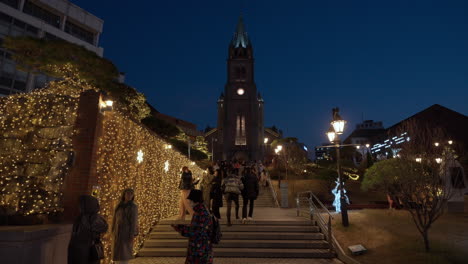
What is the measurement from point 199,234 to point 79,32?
4481 centimetres

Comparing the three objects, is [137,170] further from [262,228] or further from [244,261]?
[262,228]

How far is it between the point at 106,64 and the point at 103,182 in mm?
14359

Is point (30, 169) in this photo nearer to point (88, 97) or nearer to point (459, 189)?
point (88, 97)

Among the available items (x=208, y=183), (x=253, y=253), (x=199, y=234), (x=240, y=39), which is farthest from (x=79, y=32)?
(x=199, y=234)

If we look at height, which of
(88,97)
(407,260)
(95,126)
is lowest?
(407,260)

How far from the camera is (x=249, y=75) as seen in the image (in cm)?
5562

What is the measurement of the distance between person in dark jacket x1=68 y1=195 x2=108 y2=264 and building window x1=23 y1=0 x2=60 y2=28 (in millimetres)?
40531

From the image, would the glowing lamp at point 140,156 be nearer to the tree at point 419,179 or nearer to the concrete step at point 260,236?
the concrete step at point 260,236

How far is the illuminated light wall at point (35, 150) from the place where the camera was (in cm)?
583

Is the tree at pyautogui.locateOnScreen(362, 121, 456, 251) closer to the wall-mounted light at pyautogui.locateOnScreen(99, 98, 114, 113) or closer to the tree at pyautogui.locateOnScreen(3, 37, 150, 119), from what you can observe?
the wall-mounted light at pyautogui.locateOnScreen(99, 98, 114, 113)

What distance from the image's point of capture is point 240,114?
53312 mm

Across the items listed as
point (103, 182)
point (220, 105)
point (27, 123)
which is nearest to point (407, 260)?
point (103, 182)

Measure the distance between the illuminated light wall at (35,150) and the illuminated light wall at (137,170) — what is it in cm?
78

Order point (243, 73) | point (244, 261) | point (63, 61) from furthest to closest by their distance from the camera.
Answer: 1. point (243, 73)
2. point (63, 61)
3. point (244, 261)
